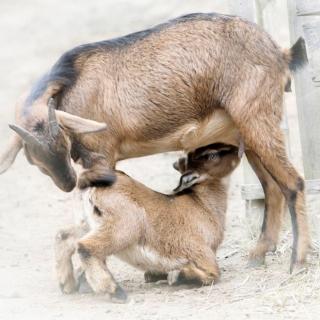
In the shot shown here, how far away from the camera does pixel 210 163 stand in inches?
280

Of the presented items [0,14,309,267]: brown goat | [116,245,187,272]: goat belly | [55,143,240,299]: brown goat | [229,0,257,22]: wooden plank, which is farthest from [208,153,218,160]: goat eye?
[229,0,257,22]: wooden plank

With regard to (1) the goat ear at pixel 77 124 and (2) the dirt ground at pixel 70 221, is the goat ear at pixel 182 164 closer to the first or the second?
(2) the dirt ground at pixel 70 221

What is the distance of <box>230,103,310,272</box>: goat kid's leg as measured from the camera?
6.62 m

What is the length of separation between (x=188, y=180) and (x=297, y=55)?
3.91 feet

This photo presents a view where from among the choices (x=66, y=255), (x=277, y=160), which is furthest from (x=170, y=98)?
(x=66, y=255)

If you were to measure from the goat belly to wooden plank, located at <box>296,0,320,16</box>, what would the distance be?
1876mm

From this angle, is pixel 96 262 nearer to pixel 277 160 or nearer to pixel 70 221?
pixel 277 160

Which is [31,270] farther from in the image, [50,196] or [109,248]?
[50,196]

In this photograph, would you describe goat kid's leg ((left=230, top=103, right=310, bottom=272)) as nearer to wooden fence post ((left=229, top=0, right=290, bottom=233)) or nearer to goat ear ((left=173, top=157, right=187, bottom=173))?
goat ear ((left=173, top=157, right=187, bottom=173))

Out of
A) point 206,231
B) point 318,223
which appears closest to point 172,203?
point 206,231

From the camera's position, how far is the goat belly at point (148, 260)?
6543 mm

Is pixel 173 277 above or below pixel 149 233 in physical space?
below

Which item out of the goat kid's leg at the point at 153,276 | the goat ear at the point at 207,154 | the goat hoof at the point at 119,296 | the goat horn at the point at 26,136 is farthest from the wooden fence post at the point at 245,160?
the goat horn at the point at 26,136

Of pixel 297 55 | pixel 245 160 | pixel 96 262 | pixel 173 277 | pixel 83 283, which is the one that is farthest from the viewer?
pixel 245 160
